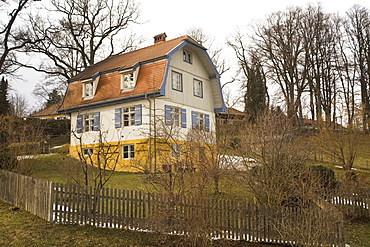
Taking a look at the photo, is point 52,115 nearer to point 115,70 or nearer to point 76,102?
point 76,102

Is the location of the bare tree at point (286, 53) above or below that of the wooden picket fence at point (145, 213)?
above

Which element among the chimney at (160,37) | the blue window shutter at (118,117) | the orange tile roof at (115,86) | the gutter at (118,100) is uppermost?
the chimney at (160,37)

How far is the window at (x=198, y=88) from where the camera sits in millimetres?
24237

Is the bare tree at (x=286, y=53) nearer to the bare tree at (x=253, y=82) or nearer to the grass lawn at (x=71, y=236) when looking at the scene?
the bare tree at (x=253, y=82)

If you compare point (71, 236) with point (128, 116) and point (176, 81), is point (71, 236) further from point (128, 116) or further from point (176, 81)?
point (176, 81)

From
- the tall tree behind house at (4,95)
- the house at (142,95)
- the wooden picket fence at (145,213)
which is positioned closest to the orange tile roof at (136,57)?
the house at (142,95)

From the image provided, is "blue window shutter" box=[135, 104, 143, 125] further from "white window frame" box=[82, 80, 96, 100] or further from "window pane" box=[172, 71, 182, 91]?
"white window frame" box=[82, 80, 96, 100]

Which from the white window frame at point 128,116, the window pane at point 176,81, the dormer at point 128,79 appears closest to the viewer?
the white window frame at point 128,116

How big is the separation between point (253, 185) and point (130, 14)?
26.2 m

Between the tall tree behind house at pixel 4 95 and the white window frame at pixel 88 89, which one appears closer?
the white window frame at pixel 88 89

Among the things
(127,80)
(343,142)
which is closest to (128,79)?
(127,80)

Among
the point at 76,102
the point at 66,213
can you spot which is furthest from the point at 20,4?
the point at 66,213

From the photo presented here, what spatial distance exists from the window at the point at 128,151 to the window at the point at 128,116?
138 cm

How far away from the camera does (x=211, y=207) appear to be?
28.6 feet
